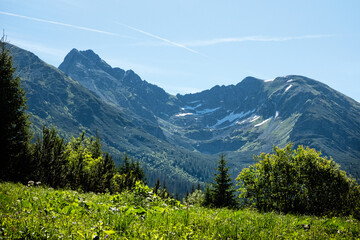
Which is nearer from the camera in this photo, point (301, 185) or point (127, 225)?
point (127, 225)

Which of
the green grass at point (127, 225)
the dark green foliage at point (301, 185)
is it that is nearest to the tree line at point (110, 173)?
the dark green foliage at point (301, 185)

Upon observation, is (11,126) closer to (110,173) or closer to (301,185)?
(110,173)

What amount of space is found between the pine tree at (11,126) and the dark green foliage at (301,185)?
20.9 meters

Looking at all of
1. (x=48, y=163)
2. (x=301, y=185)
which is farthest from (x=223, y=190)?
(x=48, y=163)

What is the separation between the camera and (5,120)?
21.0m

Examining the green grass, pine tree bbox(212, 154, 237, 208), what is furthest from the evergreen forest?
pine tree bbox(212, 154, 237, 208)

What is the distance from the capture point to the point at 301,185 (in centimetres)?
2667

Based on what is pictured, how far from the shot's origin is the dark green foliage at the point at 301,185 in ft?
78.9

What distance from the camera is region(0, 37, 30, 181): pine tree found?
771 inches

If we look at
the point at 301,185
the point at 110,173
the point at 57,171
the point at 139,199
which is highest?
the point at 301,185

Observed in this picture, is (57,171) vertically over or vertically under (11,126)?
under

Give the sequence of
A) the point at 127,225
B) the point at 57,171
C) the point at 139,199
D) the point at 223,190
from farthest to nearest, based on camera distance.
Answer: the point at 223,190
the point at 57,171
the point at 139,199
the point at 127,225

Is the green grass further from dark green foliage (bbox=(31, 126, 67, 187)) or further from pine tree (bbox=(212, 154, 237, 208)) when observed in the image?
pine tree (bbox=(212, 154, 237, 208))

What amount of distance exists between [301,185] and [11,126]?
2912cm
